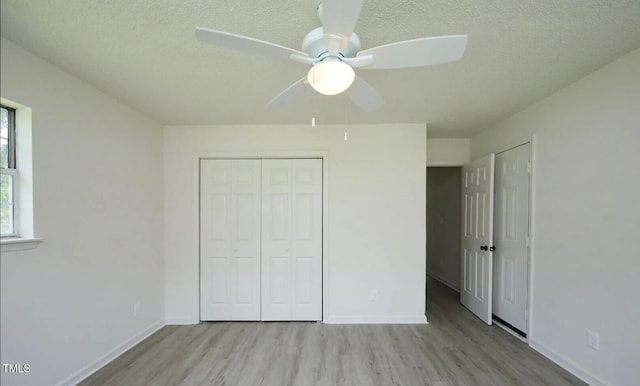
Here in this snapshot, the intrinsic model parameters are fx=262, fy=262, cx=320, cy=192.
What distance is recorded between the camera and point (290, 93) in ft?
4.80

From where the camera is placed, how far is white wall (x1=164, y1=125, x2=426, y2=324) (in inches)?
119

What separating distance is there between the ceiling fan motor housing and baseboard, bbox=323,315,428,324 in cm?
275

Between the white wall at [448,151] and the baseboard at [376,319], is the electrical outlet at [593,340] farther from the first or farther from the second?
the white wall at [448,151]

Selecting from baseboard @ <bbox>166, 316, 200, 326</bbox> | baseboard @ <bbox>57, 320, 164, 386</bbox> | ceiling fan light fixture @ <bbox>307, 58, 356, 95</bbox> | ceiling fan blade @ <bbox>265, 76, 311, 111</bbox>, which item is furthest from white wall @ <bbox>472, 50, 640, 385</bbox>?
baseboard @ <bbox>57, 320, 164, 386</bbox>

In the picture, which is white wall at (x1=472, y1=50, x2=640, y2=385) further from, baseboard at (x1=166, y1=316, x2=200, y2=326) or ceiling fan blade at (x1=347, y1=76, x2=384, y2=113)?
baseboard at (x1=166, y1=316, x2=200, y2=326)

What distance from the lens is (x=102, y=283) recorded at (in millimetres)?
2193

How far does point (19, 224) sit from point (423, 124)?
3.52 m

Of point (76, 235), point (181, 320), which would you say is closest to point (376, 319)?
point (181, 320)

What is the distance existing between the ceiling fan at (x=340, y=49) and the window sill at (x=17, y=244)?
1.68m

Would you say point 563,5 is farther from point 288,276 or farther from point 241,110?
point 288,276

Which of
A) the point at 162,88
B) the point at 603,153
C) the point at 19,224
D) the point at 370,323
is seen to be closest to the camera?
the point at 19,224

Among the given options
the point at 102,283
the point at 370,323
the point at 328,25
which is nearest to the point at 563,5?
the point at 328,25

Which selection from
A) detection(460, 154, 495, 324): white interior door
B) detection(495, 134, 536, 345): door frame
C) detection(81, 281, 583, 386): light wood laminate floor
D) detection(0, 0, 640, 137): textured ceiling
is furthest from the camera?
detection(460, 154, 495, 324): white interior door

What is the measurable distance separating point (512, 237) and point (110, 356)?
4.02 m
